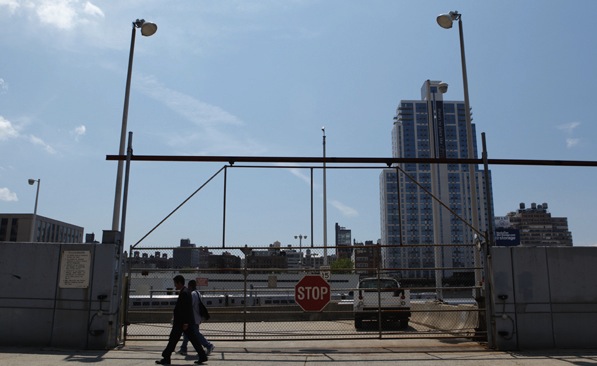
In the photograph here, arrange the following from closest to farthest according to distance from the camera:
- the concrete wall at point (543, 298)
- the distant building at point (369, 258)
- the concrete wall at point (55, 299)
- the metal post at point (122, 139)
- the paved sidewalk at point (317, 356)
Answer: the paved sidewalk at point (317, 356), the concrete wall at point (55, 299), the concrete wall at point (543, 298), the distant building at point (369, 258), the metal post at point (122, 139)

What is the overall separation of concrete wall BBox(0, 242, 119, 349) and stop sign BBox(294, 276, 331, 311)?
4.15 m

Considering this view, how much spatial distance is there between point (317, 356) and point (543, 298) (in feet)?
17.0

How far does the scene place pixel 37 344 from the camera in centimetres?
1130

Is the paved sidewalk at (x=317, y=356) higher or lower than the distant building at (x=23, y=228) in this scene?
lower

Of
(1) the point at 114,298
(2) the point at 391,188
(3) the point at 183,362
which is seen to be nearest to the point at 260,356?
(3) the point at 183,362

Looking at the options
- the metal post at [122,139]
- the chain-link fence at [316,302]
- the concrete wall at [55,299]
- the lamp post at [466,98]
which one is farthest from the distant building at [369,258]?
the metal post at [122,139]

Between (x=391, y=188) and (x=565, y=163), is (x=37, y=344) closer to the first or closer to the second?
(x=565, y=163)

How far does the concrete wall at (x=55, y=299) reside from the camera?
11305 millimetres

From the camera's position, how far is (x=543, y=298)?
Answer: 1153cm

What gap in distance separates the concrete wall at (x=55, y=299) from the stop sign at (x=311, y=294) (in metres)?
4.15

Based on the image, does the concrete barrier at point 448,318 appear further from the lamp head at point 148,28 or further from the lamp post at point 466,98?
the lamp head at point 148,28

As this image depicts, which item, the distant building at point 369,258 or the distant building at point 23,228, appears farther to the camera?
the distant building at point 23,228

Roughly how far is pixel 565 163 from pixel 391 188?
17160 cm

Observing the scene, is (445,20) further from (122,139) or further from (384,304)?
(122,139)
